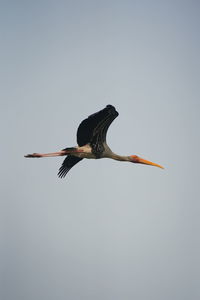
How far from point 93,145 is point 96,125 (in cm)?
131

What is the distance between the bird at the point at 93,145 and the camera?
56.2ft

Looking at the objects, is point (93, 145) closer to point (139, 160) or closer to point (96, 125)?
point (96, 125)

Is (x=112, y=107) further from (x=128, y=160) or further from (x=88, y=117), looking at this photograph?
(x=128, y=160)

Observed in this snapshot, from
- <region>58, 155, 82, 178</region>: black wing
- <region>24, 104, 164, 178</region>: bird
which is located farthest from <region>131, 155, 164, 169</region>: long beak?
<region>58, 155, 82, 178</region>: black wing

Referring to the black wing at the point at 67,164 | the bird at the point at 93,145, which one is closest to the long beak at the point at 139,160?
the bird at the point at 93,145

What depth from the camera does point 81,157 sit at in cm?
1939

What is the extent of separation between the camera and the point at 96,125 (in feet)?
58.3

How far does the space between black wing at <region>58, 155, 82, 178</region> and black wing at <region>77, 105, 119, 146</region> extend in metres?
1.85

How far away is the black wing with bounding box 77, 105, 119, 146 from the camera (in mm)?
16823

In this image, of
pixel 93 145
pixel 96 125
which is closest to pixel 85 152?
pixel 93 145

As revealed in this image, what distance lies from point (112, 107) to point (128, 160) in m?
4.48

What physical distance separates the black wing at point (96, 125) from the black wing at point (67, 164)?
1855 millimetres

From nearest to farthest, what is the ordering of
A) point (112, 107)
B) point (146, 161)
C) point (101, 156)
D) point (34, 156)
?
point (112, 107) < point (34, 156) < point (101, 156) < point (146, 161)

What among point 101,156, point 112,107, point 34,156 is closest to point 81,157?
point 101,156
